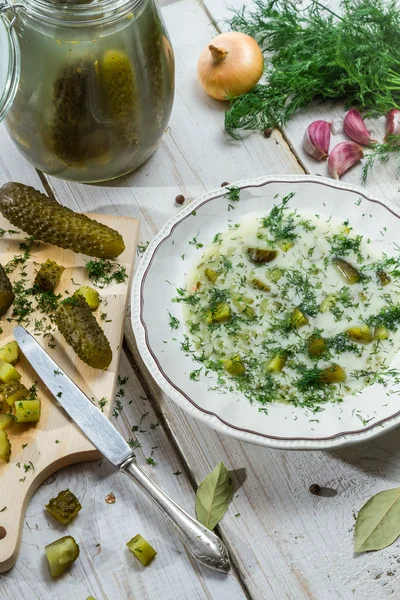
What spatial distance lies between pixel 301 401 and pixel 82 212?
1.09m

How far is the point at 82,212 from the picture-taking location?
2799mm

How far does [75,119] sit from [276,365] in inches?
38.2

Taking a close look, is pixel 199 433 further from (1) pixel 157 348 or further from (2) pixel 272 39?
(2) pixel 272 39

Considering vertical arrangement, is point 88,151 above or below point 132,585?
above

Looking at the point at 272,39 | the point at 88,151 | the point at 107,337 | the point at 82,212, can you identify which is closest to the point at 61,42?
the point at 88,151

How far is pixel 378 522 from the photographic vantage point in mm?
2188


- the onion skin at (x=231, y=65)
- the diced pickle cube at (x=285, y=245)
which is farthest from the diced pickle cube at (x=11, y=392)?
the onion skin at (x=231, y=65)

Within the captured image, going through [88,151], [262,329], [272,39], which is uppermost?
[88,151]

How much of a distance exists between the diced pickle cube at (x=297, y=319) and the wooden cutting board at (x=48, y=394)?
535 mm

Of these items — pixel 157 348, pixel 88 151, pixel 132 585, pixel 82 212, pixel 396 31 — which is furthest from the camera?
pixel 396 31

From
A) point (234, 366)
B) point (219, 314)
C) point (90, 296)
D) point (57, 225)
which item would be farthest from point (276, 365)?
point (57, 225)

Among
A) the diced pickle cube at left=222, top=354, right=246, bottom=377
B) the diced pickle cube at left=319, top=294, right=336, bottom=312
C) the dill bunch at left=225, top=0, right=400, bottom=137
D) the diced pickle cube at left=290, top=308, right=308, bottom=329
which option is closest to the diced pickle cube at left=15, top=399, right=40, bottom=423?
the diced pickle cube at left=222, top=354, right=246, bottom=377

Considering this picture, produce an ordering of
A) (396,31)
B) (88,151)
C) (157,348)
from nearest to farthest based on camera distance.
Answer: (157,348) → (88,151) → (396,31)

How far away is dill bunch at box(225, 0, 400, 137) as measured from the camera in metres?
2.93
